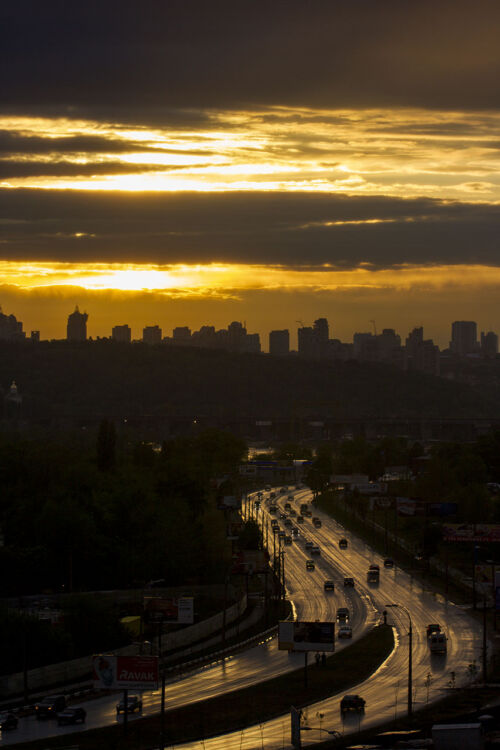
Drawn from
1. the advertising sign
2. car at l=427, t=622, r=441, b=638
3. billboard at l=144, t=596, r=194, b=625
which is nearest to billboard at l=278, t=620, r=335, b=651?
billboard at l=144, t=596, r=194, b=625

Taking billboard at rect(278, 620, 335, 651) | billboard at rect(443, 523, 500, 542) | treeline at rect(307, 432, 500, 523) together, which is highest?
treeline at rect(307, 432, 500, 523)

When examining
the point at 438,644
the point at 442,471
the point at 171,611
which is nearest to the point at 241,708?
the point at 438,644

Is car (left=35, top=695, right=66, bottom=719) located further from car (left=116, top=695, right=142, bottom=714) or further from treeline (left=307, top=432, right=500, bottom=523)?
treeline (left=307, top=432, right=500, bottom=523)

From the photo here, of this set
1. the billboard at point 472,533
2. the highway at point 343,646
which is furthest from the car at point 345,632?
the billboard at point 472,533

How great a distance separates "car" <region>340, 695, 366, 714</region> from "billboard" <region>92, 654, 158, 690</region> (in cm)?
494

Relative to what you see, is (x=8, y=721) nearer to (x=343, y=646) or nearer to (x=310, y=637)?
(x=310, y=637)

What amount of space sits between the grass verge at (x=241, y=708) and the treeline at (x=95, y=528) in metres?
16.4

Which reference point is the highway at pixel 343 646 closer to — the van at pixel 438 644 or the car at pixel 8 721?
the car at pixel 8 721

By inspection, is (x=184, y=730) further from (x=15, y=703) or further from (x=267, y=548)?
(x=267, y=548)

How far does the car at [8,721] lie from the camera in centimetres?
2799

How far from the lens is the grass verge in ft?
87.2

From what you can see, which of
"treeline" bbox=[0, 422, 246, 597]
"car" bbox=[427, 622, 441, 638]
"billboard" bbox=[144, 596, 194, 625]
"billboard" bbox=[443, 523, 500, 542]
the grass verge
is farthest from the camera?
"billboard" bbox=[443, 523, 500, 542]

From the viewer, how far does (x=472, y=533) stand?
55.6 m

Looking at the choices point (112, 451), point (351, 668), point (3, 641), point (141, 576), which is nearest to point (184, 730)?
point (351, 668)
